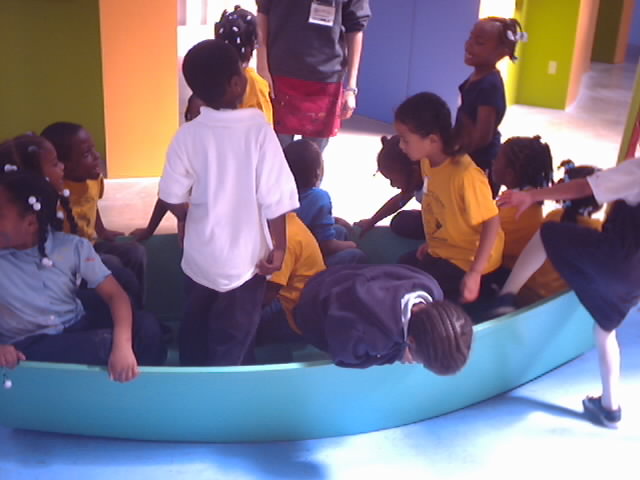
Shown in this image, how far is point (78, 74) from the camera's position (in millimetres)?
4977

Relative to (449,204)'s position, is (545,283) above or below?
below

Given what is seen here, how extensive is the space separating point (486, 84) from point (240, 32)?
1.01 m

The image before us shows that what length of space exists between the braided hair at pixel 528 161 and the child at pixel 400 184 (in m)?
0.37

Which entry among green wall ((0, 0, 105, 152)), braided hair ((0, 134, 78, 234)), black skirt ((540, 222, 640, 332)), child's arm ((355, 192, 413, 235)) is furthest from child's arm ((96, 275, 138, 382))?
green wall ((0, 0, 105, 152))

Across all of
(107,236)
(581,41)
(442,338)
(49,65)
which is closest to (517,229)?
(442,338)

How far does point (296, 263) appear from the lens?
2582 millimetres

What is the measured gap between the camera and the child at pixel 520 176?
2939 mm

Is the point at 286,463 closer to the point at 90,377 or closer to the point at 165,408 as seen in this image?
the point at 165,408

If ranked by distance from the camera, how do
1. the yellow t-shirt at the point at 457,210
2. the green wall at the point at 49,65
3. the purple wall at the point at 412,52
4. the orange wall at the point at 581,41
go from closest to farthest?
1. the yellow t-shirt at the point at 457,210
2. the green wall at the point at 49,65
3. the purple wall at the point at 412,52
4. the orange wall at the point at 581,41

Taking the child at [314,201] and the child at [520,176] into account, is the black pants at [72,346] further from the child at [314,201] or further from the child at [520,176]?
the child at [520,176]

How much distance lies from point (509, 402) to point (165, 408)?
1141 millimetres

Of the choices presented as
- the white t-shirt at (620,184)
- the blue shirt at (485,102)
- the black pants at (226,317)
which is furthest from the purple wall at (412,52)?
the black pants at (226,317)

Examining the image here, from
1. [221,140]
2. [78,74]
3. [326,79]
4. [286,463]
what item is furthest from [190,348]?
[78,74]

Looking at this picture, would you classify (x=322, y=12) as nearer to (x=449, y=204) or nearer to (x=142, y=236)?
(x=449, y=204)
